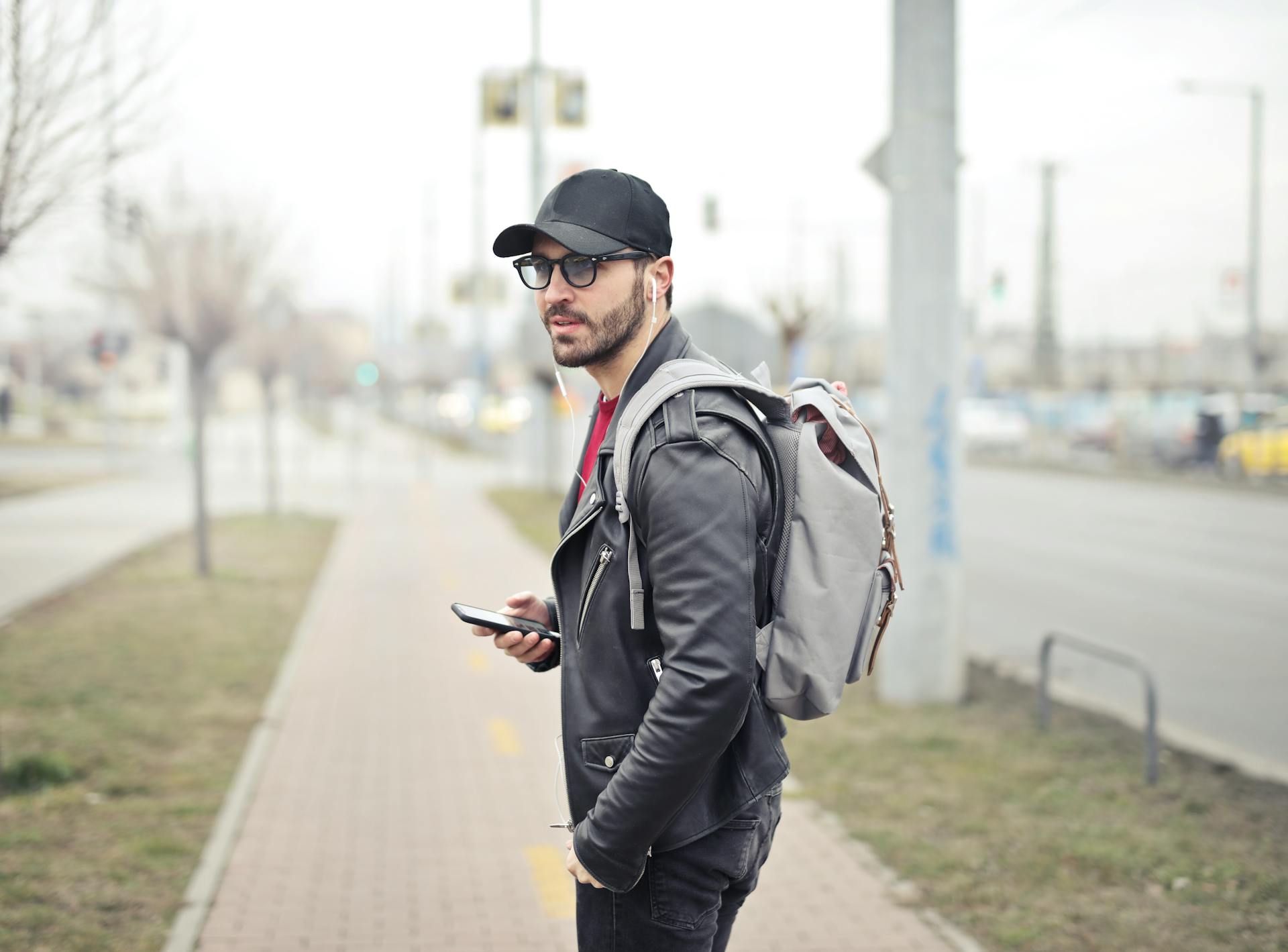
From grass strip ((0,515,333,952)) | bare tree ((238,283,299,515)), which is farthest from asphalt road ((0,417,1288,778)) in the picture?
bare tree ((238,283,299,515))

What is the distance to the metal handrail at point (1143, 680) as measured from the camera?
5.50 metres

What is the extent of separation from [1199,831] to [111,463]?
30679 millimetres

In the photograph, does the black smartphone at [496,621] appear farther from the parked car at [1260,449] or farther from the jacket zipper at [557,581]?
the parked car at [1260,449]

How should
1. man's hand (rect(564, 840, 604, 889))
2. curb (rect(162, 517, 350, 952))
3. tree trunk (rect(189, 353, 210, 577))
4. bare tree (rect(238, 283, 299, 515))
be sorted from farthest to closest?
bare tree (rect(238, 283, 299, 515)) → tree trunk (rect(189, 353, 210, 577)) → curb (rect(162, 517, 350, 952)) → man's hand (rect(564, 840, 604, 889))

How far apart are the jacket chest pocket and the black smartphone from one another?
350mm

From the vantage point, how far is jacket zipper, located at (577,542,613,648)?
205 cm

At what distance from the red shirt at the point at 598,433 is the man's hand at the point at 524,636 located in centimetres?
27

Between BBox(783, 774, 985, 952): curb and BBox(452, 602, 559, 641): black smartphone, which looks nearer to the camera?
BBox(452, 602, 559, 641): black smartphone

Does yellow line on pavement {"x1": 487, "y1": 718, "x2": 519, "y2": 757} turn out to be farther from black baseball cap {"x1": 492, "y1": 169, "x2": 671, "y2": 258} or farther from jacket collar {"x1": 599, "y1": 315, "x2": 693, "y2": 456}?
black baseball cap {"x1": 492, "y1": 169, "x2": 671, "y2": 258}

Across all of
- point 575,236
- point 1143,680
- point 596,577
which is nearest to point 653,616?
point 596,577

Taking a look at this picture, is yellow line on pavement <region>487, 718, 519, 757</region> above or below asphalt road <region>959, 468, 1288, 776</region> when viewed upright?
above

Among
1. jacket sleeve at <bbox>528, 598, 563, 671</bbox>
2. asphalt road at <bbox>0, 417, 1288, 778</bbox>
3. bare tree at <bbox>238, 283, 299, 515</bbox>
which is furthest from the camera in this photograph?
bare tree at <bbox>238, 283, 299, 515</bbox>

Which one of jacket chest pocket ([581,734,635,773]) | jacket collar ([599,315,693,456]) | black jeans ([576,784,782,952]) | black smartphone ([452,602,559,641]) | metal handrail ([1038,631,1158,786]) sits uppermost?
jacket collar ([599,315,693,456])

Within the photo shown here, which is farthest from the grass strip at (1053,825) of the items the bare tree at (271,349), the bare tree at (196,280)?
the bare tree at (271,349)
